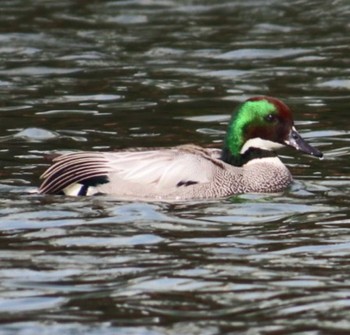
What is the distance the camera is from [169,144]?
14008 mm

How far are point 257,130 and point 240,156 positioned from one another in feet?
0.81

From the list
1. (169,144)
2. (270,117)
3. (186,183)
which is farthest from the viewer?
(169,144)

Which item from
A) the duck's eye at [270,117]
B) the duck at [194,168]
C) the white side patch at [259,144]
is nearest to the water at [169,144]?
the duck at [194,168]

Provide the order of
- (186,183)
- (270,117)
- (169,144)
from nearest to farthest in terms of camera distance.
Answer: (186,183) → (270,117) → (169,144)

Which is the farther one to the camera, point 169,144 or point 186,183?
point 169,144

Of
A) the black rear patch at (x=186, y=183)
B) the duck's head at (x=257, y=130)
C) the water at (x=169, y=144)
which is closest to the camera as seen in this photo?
the water at (x=169, y=144)

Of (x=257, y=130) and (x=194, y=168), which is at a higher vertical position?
(x=257, y=130)

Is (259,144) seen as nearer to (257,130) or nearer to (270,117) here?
(257,130)

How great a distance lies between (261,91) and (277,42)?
2.54 meters

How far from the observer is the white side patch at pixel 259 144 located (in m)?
12.5

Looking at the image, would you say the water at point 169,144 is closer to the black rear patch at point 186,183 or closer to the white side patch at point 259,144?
the black rear patch at point 186,183

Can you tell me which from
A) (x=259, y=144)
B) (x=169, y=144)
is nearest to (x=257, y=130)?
(x=259, y=144)

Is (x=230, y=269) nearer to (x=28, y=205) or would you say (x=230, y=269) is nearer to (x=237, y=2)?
(x=28, y=205)

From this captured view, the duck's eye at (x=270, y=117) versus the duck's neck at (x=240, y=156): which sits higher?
the duck's eye at (x=270, y=117)
